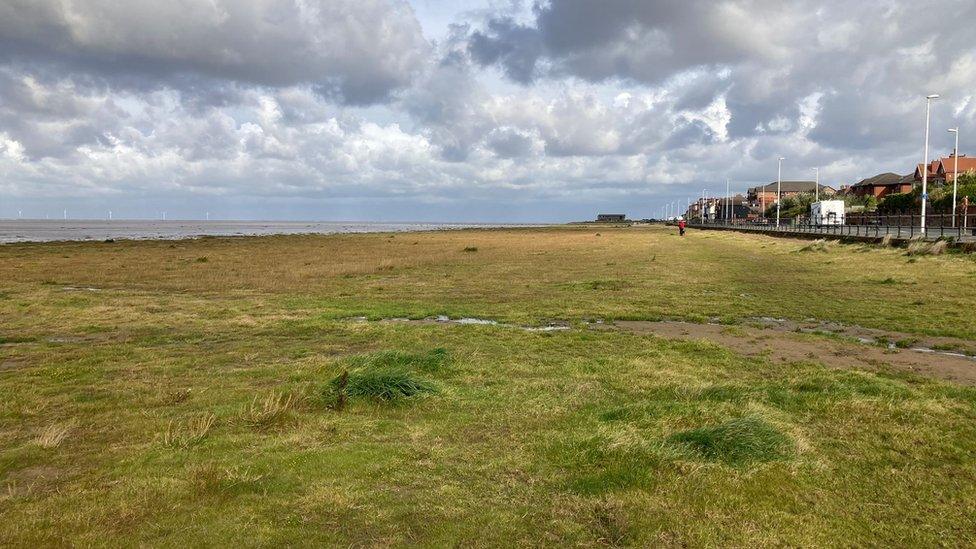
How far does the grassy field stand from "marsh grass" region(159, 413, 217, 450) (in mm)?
28

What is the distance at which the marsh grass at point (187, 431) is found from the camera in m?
6.10

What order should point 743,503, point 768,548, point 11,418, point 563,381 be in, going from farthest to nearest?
point 563,381, point 11,418, point 743,503, point 768,548

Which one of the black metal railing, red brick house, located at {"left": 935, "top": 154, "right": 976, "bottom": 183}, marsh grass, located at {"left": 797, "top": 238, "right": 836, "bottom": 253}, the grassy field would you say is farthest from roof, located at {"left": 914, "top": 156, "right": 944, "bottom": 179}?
the grassy field

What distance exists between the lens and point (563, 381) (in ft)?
28.3

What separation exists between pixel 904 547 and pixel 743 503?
1.08 meters

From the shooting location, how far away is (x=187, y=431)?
6.40 m

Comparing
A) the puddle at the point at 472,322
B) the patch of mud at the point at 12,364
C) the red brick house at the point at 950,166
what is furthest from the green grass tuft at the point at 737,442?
the red brick house at the point at 950,166

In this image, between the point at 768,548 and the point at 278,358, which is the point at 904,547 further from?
the point at 278,358

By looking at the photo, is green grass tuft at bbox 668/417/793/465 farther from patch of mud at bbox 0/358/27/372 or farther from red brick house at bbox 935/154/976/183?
red brick house at bbox 935/154/976/183

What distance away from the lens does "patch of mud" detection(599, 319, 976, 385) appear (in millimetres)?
9638

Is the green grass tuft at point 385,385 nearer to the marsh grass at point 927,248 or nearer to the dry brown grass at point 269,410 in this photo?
the dry brown grass at point 269,410

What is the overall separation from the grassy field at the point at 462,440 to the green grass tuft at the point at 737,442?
2 centimetres

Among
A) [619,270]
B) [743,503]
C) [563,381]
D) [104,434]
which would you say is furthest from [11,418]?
[619,270]

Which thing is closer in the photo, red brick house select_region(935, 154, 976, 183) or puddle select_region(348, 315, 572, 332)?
puddle select_region(348, 315, 572, 332)
